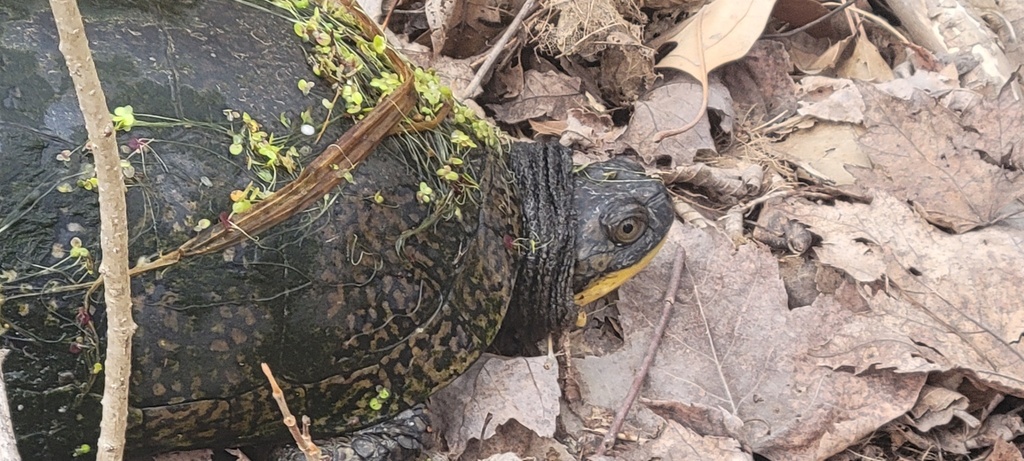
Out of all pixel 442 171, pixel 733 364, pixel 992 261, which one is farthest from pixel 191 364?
pixel 992 261

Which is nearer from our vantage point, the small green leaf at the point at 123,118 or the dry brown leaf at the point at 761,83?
the small green leaf at the point at 123,118

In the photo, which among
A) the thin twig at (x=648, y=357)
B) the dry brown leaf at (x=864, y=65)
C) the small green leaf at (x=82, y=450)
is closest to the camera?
the small green leaf at (x=82, y=450)

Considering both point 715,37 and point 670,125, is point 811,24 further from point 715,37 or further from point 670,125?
point 670,125

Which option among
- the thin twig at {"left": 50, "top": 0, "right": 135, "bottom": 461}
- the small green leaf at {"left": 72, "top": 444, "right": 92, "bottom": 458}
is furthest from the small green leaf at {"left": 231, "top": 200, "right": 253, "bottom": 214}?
the small green leaf at {"left": 72, "top": 444, "right": 92, "bottom": 458}

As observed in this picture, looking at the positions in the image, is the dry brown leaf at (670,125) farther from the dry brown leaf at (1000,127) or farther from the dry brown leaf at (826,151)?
the dry brown leaf at (1000,127)

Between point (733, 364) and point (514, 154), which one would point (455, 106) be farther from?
point (733, 364)

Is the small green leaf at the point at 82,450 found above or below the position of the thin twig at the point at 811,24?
below

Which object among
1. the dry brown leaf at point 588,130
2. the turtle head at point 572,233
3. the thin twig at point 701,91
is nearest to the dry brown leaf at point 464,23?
the dry brown leaf at point 588,130
